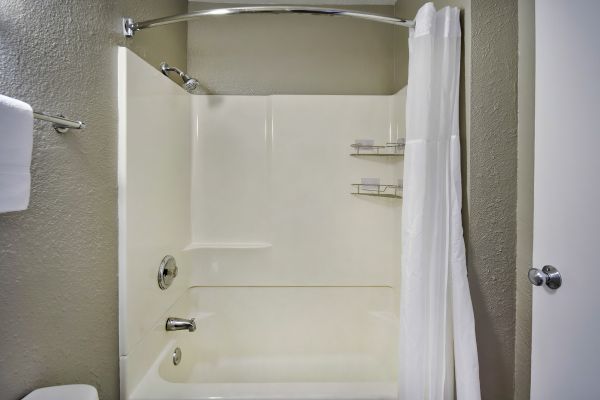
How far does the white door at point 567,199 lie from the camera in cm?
97

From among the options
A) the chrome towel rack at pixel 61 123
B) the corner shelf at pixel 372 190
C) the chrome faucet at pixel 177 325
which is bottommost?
the chrome faucet at pixel 177 325

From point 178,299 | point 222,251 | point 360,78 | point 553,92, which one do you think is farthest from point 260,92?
point 553,92

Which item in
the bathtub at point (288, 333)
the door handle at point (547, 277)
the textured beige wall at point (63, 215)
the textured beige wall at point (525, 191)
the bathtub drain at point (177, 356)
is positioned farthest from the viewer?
the bathtub at point (288, 333)

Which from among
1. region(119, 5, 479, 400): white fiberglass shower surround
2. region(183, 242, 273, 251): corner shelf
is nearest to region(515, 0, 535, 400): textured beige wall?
region(119, 5, 479, 400): white fiberglass shower surround

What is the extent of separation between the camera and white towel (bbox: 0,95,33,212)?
2.39 ft

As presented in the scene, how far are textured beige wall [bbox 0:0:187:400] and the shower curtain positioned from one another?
3.53 ft

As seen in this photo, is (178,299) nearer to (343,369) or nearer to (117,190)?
(117,190)

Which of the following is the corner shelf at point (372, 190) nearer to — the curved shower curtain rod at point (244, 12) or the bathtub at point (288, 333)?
Result: the bathtub at point (288, 333)

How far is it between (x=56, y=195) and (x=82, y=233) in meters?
0.16

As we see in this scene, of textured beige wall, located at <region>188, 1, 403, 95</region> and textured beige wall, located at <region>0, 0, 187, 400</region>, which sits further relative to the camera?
textured beige wall, located at <region>188, 1, 403, 95</region>

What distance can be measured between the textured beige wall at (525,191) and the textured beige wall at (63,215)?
4.82 feet

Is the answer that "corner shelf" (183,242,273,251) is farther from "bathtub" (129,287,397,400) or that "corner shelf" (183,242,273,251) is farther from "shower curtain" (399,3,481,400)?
"shower curtain" (399,3,481,400)

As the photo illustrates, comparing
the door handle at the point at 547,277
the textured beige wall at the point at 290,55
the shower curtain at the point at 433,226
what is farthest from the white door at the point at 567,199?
the textured beige wall at the point at 290,55

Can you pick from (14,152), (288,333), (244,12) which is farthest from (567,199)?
(288,333)
